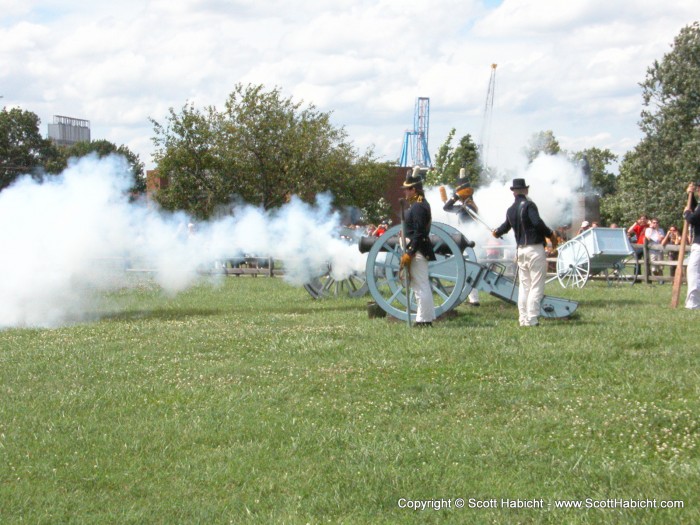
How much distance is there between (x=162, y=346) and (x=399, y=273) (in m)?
3.09

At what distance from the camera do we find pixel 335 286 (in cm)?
1594

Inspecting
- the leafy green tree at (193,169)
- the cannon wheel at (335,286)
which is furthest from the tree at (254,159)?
the cannon wheel at (335,286)

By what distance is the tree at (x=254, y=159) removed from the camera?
33.9 metres

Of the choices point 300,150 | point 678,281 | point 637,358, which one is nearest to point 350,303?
point 678,281

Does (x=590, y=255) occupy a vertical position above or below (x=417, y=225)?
below

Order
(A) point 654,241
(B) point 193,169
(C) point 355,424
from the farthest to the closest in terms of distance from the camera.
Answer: (B) point 193,169, (A) point 654,241, (C) point 355,424

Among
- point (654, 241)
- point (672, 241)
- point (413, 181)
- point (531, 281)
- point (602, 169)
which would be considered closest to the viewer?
point (531, 281)

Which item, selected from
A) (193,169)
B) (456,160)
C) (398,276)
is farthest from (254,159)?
(398,276)

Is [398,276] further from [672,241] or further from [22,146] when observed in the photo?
[22,146]

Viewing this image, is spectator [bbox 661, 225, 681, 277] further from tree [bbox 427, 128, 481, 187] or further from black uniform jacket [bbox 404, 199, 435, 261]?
tree [bbox 427, 128, 481, 187]

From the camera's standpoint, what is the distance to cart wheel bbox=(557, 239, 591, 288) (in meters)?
18.6

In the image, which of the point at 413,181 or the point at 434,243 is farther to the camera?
the point at 434,243

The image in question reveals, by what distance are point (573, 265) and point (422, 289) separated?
28.6ft

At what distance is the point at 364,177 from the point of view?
36844mm
